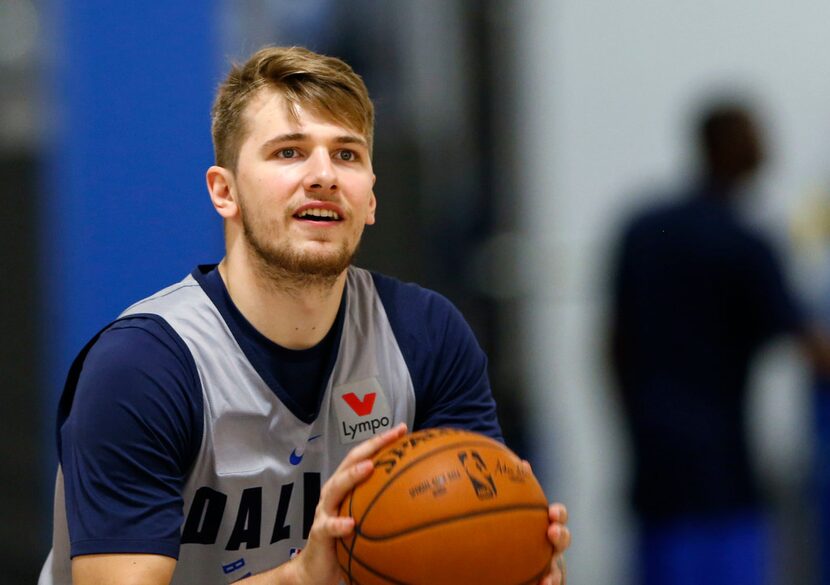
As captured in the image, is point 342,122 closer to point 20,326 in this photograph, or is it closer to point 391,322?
point 391,322

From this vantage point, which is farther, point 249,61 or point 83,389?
point 249,61

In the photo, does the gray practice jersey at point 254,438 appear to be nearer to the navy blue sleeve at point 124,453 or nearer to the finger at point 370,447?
the navy blue sleeve at point 124,453

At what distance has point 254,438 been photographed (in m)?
2.58

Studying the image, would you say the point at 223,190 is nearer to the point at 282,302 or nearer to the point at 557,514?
the point at 282,302

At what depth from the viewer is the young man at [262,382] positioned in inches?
93.3

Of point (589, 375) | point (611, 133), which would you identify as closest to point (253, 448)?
point (589, 375)

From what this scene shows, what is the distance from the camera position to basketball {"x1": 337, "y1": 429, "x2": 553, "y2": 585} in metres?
2.30

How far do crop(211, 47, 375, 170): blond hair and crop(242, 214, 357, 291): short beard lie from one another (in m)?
0.17

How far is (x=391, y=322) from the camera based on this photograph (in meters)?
2.77

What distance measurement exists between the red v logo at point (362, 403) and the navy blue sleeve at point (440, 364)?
96mm

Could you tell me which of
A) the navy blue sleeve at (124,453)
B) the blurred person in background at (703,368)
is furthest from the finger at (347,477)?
the blurred person in background at (703,368)

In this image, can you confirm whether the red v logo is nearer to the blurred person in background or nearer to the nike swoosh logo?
the nike swoosh logo

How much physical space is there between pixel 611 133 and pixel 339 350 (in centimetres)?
398

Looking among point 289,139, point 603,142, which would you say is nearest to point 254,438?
point 289,139
